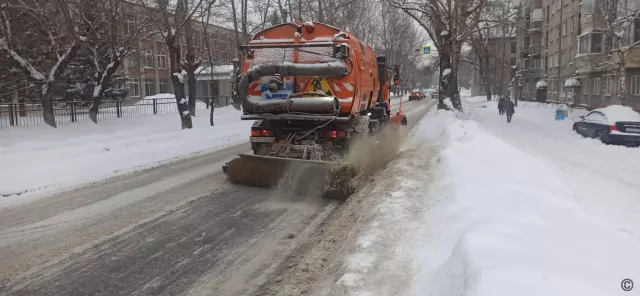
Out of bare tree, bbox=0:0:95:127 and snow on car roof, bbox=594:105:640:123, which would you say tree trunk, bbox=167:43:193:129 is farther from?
snow on car roof, bbox=594:105:640:123

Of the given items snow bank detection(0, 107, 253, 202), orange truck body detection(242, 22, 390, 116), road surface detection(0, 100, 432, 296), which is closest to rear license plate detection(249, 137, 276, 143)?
orange truck body detection(242, 22, 390, 116)

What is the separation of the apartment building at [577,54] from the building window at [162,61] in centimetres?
3894

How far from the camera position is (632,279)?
3602 mm

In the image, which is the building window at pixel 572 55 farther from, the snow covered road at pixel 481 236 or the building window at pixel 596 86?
the snow covered road at pixel 481 236

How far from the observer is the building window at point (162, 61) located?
5384cm

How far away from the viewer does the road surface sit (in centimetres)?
424

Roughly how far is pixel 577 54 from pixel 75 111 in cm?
3724

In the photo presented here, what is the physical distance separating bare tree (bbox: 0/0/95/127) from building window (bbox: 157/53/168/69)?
33960 mm

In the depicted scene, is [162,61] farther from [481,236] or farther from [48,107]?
[481,236]

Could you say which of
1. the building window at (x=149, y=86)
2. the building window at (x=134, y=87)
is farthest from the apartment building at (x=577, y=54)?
the building window at (x=149, y=86)

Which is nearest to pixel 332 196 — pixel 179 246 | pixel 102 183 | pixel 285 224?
pixel 285 224

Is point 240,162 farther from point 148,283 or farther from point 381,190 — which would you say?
point 148,283

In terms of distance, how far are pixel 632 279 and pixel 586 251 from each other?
0.51 metres

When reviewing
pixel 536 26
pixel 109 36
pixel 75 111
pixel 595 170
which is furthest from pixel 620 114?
pixel 536 26
